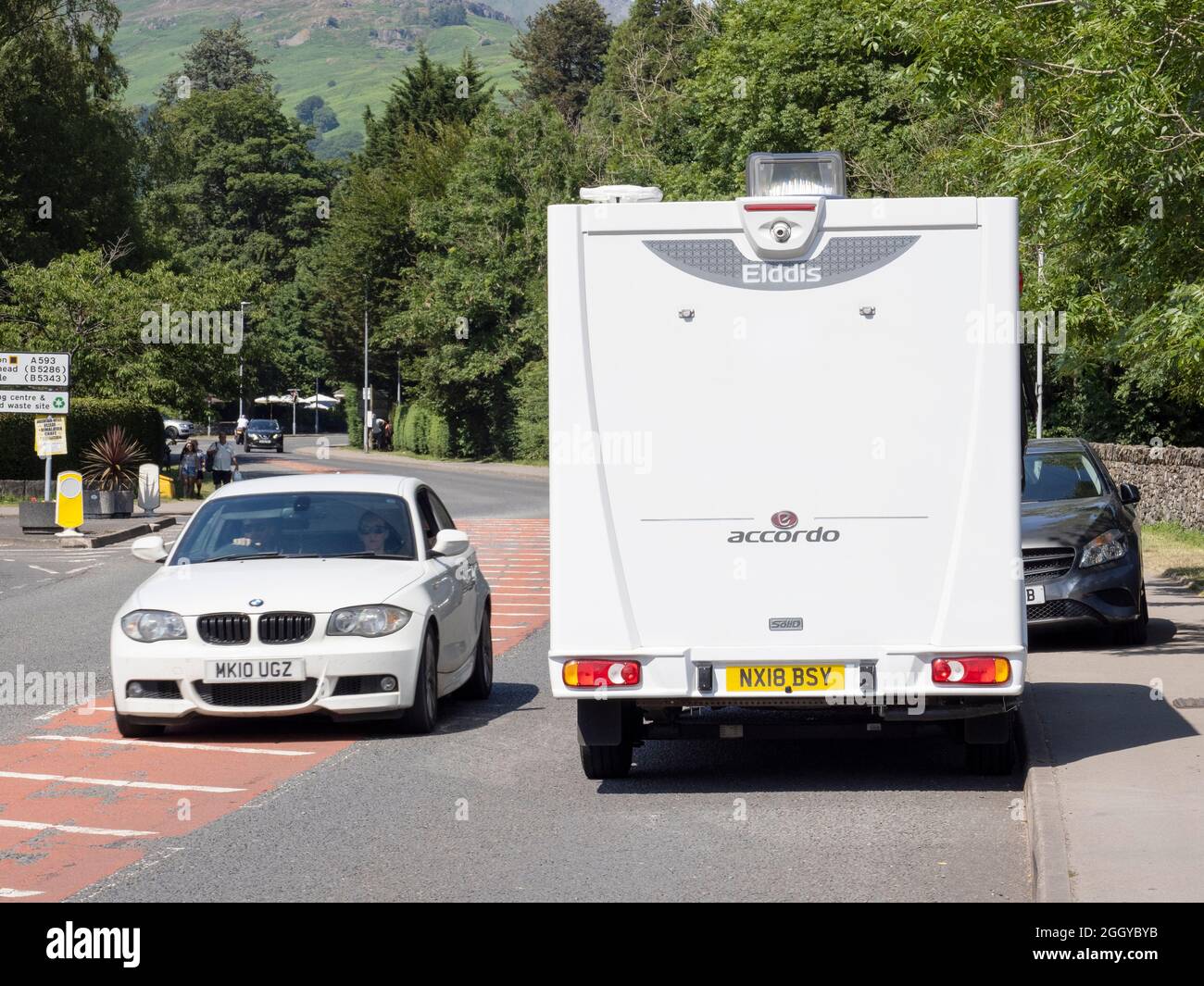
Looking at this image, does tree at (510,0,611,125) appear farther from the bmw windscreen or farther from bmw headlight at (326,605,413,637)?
bmw headlight at (326,605,413,637)

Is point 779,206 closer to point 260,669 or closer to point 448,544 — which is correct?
point 448,544

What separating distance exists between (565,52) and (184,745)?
9160 cm

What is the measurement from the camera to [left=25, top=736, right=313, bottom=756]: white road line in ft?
34.5

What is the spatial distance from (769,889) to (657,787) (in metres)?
2.56

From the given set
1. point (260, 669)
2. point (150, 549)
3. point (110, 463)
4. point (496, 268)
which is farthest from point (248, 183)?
point (260, 669)

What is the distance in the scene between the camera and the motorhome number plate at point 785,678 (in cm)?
876

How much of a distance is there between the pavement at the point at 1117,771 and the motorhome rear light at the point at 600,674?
2.01 meters

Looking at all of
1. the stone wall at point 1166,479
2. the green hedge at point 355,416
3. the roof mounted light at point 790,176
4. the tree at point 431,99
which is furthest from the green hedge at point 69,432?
the tree at point 431,99

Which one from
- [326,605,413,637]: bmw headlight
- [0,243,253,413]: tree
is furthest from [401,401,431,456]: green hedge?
[326,605,413,637]: bmw headlight

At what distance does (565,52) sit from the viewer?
98.7m

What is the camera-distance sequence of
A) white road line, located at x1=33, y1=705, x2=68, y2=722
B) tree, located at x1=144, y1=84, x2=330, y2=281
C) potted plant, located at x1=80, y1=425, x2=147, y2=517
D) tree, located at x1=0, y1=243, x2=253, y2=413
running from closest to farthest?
white road line, located at x1=33, y1=705, x2=68, y2=722, potted plant, located at x1=80, y1=425, x2=147, y2=517, tree, located at x1=0, y1=243, x2=253, y2=413, tree, located at x1=144, y1=84, x2=330, y2=281

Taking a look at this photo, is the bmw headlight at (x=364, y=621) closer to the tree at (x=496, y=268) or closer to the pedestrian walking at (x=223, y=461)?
the pedestrian walking at (x=223, y=461)

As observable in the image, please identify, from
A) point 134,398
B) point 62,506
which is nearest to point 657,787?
point 62,506

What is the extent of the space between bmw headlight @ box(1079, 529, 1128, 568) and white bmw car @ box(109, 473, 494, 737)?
6.09 meters
